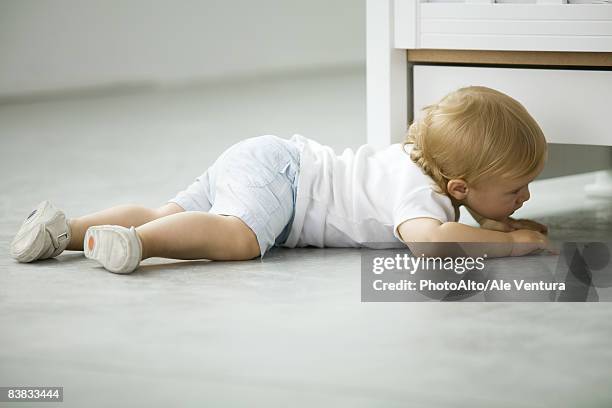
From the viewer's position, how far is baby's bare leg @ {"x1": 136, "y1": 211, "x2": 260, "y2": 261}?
1324mm

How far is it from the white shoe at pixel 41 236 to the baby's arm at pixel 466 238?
489 millimetres

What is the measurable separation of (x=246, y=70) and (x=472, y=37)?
8.95ft

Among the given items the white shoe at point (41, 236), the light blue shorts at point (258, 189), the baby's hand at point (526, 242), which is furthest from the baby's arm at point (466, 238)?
the white shoe at point (41, 236)

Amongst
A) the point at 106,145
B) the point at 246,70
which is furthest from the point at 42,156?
the point at 246,70

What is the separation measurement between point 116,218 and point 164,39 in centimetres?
278

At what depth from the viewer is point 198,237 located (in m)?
1.35

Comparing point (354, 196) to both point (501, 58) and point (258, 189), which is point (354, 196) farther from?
point (501, 58)

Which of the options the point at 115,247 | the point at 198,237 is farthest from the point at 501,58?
the point at 115,247

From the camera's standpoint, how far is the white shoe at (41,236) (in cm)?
137

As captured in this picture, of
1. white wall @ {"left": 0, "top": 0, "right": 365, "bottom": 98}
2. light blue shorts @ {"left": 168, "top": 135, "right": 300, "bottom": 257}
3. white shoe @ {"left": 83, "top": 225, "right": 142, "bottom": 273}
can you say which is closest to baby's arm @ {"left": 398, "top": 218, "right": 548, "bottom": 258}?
light blue shorts @ {"left": 168, "top": 135, "right": 300, "bottom": 257}

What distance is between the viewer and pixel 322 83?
3883mm

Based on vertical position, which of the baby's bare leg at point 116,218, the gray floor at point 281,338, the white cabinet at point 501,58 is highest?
the white cabinet at point 501,58

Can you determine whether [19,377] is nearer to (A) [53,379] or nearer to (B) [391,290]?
(A) [53,379]

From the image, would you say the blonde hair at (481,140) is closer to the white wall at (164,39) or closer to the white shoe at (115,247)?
the white shoe at (115,247)
